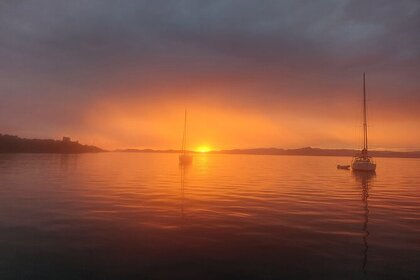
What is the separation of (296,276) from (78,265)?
8.62m

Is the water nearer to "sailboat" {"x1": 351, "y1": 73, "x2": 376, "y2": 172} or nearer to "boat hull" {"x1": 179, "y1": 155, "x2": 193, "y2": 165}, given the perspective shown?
"sailboat" {"x1": 351, "y1": 73, "x2": 376, "y2": 172}

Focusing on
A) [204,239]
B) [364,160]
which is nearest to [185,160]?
[364,160]

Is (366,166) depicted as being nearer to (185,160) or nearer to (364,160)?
(364,160)

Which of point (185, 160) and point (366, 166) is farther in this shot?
point (185, 160)

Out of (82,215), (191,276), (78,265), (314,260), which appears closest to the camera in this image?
(191,276)

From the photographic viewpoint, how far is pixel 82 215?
2608cm

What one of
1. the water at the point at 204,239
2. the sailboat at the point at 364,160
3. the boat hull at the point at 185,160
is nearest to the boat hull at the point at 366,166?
the sailboat at the point at 364,160

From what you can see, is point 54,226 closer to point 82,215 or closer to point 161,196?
point 82,215

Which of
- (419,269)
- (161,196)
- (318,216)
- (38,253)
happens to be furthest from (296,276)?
(161,196)

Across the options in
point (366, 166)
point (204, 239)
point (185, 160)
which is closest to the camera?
point (204, 239)

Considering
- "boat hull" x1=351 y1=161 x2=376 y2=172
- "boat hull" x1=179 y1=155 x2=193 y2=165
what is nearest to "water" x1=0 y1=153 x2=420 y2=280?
"boat hull" x1=351 y1=161 x2=376 y2=172

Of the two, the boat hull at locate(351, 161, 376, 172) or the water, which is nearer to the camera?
the water

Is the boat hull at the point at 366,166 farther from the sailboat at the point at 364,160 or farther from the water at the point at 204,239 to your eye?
the water at the point at 204,239

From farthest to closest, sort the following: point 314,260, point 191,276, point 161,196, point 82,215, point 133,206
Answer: point 161,196
point 133,206
point 82,215
point 314,260
point 191,276
